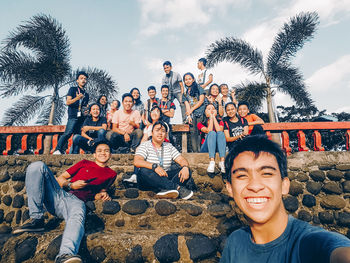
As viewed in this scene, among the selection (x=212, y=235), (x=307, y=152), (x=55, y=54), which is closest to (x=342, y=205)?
(x=307, y=152)

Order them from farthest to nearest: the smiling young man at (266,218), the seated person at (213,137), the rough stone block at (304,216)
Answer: the seated person at (213,137), the rough stone block at (304,216), the smiling young man at (266,218)

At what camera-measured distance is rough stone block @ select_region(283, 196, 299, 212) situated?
3.14 metres

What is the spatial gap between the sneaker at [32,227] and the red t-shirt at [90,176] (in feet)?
1.46

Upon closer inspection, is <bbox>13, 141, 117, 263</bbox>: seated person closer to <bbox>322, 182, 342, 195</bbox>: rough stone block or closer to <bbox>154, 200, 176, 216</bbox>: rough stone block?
<bbox>154, 200, 176, 216</bbox>: rough stone block

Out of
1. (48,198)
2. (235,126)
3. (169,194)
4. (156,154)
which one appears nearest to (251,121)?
(235,126)

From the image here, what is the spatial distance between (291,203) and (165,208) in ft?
6.15

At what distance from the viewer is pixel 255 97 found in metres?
8.77

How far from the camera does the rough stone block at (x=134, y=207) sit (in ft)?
8.23

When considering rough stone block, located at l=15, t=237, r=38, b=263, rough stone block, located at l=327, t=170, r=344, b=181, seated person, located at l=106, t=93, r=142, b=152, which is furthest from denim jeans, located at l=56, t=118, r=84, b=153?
rough stone block, located at l=327, t=170, r=344, b=181

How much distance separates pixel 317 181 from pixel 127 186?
9.75ft

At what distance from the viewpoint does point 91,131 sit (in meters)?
4.58

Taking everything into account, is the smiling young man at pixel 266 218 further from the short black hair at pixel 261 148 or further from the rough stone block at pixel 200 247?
the rough stone block at pixel 200 247

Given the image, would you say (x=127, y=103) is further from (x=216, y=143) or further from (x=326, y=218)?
(x=326, y=218)

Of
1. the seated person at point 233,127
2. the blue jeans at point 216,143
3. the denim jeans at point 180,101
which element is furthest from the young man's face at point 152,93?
the blue jeans at point 216,143
